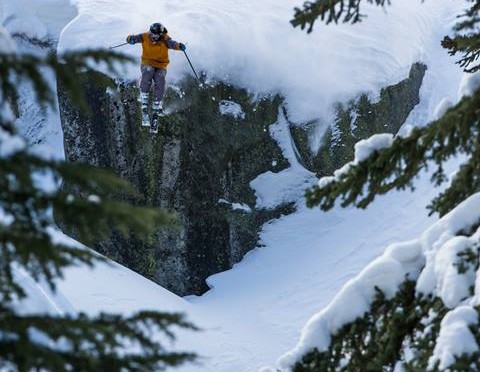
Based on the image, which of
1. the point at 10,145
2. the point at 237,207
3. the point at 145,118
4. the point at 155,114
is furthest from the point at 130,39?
the point at 10,145

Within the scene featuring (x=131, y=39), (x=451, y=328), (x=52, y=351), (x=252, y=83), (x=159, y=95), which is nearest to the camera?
(x=52, y=351)

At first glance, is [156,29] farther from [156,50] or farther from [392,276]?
[392,276]

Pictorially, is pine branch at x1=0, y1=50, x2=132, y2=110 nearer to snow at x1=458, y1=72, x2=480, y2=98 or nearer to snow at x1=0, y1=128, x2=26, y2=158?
snow at x1=0, y1=128, x2=26, y2=158

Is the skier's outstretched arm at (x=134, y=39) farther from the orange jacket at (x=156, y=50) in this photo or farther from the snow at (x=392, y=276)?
the snow at (x=392, y=276)

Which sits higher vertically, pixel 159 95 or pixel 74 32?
pixel 74 32

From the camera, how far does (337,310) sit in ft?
17.7

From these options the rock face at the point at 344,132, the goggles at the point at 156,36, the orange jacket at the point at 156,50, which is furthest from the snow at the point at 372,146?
the rock face at the point at 344,132

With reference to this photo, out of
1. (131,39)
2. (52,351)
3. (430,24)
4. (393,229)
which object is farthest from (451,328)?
(430,24)

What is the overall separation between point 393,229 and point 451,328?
14.4m

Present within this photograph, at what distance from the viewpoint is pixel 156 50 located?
1703cm

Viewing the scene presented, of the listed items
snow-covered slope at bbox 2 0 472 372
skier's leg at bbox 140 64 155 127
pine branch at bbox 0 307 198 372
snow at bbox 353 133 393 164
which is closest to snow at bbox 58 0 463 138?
snow-covered slope at bbox 2 0 472 372

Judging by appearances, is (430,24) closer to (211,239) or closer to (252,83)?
(252,83)

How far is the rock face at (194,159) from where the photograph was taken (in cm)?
1928

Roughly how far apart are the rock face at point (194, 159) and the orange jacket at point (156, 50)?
1.96 metres
